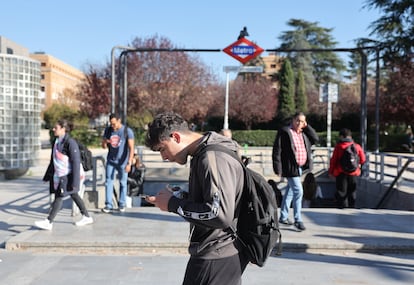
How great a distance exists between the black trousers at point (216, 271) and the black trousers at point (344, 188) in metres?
7.85

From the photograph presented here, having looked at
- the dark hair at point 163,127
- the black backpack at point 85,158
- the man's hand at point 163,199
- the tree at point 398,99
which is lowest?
the black backpack at point 85,158

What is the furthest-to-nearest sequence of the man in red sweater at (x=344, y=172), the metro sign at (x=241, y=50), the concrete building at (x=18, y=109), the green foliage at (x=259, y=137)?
the green foliage at (x=259, y=137), the concrete building at (x=18, y=109), the metro sign at (x=241, y=50), the man in red sweater at (x=344, y=172)

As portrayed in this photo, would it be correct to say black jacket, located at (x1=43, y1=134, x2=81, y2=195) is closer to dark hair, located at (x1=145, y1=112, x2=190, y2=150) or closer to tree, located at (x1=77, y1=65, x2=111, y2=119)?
dark hair, located at (x1=145, y1=112, x2=190, y2=150)

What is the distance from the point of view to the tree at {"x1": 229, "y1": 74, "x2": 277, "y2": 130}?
4459 cm

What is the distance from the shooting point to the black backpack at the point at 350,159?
9680mm

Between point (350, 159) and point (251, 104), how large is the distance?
115 feet

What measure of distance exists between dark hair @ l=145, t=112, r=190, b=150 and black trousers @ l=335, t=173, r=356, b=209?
7932mm

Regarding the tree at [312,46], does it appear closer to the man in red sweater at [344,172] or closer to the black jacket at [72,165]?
the man in red sweater at [344,172]

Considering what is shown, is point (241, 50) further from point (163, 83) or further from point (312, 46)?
point (312, 46)

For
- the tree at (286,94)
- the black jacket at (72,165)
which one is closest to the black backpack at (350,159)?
the black jacket at (72,165)

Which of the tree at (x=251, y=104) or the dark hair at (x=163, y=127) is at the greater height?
the tree at (x=251, y=104)

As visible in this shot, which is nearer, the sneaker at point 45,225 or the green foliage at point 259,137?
the sneaker at point 45,225

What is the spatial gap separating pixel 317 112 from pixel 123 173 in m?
38.9

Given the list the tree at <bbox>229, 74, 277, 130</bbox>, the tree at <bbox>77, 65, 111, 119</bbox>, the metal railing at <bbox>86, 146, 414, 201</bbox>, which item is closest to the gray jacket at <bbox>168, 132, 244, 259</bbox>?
the metal railing at <bbox>86, 146, 414, 201</bbox>
